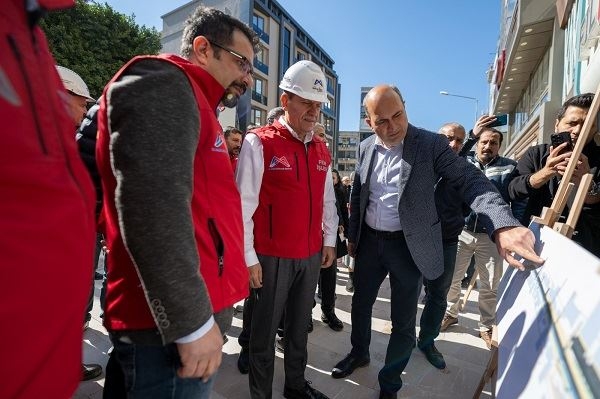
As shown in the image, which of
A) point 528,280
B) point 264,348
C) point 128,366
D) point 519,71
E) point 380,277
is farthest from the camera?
point 519,71

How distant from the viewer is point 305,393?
2311 millimetres

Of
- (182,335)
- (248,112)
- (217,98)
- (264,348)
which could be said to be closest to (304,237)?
(264,348)

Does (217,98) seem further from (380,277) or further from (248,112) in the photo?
(248,112)

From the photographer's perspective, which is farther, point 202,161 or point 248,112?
point 248,112

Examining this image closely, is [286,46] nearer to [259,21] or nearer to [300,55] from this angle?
[300,55]

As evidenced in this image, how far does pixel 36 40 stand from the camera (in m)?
0.60

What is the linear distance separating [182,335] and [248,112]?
2487 centimetres

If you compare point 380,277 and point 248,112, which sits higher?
point 248,112

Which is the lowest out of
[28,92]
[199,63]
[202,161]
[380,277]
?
[380,277]

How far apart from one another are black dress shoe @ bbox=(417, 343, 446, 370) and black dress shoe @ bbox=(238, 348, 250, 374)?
1.52m

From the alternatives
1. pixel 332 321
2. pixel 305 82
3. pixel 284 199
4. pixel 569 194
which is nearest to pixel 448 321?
pixel 332 321

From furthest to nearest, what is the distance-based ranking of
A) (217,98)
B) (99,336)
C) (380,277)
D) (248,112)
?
(248,112)
(99,336)
(380,277)
(217,98)

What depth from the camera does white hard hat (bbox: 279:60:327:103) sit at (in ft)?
7.13

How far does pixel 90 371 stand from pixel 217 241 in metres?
2.17
